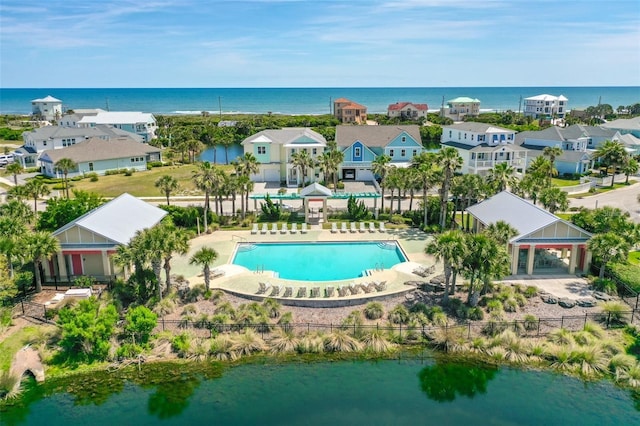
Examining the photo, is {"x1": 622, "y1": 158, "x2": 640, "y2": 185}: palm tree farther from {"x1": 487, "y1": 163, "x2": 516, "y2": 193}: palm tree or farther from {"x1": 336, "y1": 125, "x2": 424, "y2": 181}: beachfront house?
{"x1": 487, "y1": 163, "x2": 516, "y2": 193}: palm tree

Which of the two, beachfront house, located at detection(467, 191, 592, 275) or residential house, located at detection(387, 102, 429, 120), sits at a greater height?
residential house, located at detection(387, 102, 429, 120)

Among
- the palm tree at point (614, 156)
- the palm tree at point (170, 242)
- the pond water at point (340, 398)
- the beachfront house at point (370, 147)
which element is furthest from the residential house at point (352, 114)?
the pond water at point (340, 398)

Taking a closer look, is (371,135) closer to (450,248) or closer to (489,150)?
(489,150)

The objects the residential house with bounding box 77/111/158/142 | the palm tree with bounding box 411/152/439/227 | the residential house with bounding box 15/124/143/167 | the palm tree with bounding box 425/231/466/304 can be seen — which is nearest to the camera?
the palm tree with bounding box 425/231/466/304

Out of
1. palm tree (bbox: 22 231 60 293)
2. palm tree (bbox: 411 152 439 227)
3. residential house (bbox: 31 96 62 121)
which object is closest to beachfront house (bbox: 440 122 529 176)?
palm tree (bbox: 411 152 439 227)

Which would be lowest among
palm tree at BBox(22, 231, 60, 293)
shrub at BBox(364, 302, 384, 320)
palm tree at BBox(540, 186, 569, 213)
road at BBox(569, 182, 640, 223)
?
shrub at BBox(364, 302, 384, 320)

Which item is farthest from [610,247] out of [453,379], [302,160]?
[302,160]
